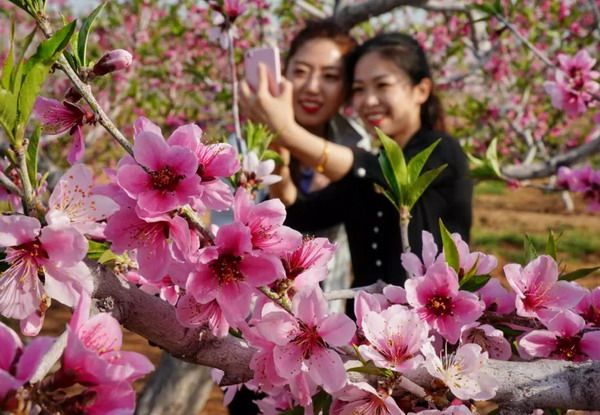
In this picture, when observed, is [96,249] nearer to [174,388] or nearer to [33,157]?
[33,157]

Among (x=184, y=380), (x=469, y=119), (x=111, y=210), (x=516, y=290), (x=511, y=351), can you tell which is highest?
(x=111, y=210)

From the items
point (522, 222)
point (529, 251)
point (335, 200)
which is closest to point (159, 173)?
point (529, 251)

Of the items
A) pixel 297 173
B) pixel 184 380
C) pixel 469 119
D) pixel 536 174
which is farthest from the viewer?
pixel 469 119

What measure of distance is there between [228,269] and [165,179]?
0.48 ft

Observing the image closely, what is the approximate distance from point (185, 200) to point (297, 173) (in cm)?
198

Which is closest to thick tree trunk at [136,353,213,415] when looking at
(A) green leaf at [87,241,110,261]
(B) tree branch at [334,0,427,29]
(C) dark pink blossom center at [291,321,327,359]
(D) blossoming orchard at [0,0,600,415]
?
(B) tree branch at [334,0,427,29]

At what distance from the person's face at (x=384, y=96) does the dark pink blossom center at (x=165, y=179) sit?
5.44 ft

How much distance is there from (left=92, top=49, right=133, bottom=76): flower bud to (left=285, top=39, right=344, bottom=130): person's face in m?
1.71

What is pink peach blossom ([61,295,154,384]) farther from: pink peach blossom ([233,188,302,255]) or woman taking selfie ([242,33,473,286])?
woman taking selfie ([242,33,473,286])

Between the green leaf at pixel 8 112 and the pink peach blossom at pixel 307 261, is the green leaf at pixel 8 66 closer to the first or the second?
the green leaf at pixel 8 112

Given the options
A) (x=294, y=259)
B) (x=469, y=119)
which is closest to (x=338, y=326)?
(x=294, y=259)

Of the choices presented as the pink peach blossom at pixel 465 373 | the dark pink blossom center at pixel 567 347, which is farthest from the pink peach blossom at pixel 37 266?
the dark pink blossom center at pixel 567 347

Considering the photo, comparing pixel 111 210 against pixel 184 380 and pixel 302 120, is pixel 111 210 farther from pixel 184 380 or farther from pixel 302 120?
pixel 184 380

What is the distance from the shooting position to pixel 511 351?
101 centimetres
